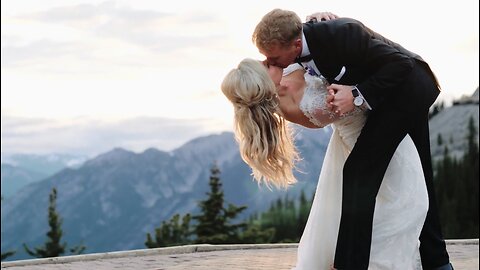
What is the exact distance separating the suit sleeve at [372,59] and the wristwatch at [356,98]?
2 cm

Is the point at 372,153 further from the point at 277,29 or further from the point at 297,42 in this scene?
the point at 277,29

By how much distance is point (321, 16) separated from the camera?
441 centimetres

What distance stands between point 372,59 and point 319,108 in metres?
0.35

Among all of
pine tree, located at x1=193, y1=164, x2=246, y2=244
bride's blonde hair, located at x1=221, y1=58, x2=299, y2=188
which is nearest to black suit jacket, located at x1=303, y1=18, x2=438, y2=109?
bride's blonde hair, located at x1=221, y1=58, x2=299, y2=188

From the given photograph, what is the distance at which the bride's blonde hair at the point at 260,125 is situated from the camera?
414cm

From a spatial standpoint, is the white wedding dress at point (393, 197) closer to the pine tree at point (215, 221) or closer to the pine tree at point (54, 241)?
the pine tree at point (215, 221)

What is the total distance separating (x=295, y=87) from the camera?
436 centimetres


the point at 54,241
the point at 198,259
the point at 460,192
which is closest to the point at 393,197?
the point at 198,259

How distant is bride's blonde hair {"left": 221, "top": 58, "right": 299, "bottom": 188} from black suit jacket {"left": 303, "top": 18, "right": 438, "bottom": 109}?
0.29 meters

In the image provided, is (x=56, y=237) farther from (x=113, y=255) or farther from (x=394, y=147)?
(x=394, y=147)

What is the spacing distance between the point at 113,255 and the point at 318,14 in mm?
3838

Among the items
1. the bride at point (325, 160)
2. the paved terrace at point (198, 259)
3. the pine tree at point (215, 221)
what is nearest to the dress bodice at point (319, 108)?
the bride at point (325, 160)

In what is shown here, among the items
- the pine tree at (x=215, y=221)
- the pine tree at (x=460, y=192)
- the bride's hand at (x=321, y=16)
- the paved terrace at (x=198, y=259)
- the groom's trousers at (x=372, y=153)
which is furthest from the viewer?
the pine tree at (x=460, y=192)

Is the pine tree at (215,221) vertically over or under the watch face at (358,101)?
under
